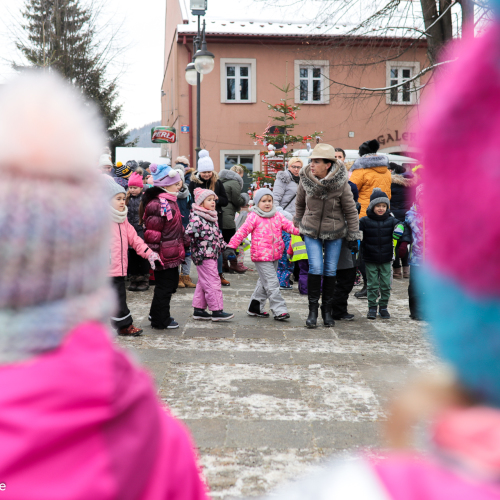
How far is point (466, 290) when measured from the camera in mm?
549

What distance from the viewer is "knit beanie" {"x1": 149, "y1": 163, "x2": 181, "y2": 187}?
21.7ft

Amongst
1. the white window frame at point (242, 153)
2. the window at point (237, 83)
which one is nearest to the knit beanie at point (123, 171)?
the white window frame at point (242, 153)

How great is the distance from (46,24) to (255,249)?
14186 millimetres

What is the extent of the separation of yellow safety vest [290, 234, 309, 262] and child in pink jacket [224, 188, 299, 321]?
1361 millimetres

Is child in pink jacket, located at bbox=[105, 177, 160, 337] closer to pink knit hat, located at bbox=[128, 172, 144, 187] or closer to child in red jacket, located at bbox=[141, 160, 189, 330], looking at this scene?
child in red jacket, located at bbox=[141, 160, 189, 330]

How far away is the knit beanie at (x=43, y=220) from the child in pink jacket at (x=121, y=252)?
4.80 metres

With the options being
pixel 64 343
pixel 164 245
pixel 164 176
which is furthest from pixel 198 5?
pixel 64 343

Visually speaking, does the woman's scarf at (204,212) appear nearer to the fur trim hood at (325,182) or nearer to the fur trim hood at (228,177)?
the fur trim hood at (325,182)

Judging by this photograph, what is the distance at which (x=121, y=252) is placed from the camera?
5.97m

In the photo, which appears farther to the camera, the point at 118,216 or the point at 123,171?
the point at 123,171

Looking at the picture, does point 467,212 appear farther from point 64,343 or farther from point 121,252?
point 121,252

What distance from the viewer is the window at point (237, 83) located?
866 inches

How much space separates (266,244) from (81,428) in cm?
603

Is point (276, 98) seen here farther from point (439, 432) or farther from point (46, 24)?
point (439, 432)
